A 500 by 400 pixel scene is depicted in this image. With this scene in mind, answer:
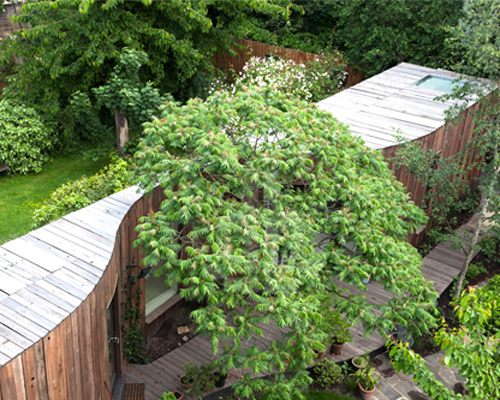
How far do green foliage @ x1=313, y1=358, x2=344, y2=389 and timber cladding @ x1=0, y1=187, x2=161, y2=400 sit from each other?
3.29 meters

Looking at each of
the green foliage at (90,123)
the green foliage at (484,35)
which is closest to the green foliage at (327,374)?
the green foliage at (484,35)

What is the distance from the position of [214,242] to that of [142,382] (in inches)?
135

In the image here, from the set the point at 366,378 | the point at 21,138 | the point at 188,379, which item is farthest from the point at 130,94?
the point at 366,378

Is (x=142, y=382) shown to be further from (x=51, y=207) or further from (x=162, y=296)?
(x=51, y=207)

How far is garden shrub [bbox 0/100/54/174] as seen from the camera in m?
11.9

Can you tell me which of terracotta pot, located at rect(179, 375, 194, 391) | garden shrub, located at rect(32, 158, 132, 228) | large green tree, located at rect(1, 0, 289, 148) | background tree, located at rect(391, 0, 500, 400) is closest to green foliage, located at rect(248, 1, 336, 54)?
large green tree, located at rect(1, 0, 289, 148)

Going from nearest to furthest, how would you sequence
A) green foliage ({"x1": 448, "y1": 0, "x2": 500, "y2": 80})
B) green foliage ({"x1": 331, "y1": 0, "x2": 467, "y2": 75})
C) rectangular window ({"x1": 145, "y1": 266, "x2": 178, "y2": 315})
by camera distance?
green foliage ({"x1": 448, "y1": 0, "x2": 500, "y2": 80}) < rectangular window ({"x1": 145, "y1": 266, "x2": 178, "y2": 315}) < green foliage ({"x1": 331, "y1": 0, "x2": 467, "y2": 75})

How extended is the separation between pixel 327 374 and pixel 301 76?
8818mm

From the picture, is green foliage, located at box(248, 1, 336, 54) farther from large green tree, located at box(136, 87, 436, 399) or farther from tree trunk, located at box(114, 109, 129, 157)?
large green tree, located at box(136, 87, 436, 399)

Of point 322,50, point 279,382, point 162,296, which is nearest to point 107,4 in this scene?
point 162,296

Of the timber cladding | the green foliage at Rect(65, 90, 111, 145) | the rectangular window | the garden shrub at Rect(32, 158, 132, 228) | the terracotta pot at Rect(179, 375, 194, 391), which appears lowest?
the terracotta pot at Rect(179, 375, 194, 391)

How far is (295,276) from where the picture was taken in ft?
17.7

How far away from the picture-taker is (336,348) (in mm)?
8000

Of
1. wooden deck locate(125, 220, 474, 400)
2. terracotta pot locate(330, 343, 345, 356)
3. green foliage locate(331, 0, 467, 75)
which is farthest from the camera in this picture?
green foliage locate(331, 0, 467, 75)
